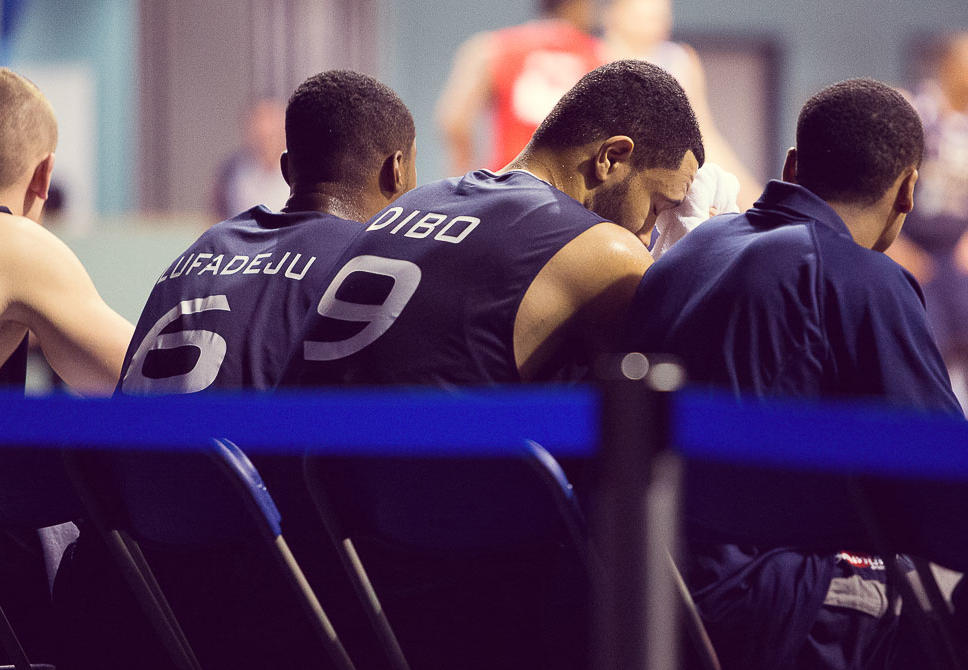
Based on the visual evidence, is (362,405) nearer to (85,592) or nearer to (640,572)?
(640,572)

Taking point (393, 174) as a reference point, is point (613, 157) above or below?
above

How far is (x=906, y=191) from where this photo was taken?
2.32 meters

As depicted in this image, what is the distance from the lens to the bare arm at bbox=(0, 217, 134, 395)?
238cm

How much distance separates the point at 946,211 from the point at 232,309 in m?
4.83

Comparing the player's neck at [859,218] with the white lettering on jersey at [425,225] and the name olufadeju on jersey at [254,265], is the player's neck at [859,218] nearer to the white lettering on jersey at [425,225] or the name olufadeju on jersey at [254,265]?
the white lettering on jersey at [425,225]

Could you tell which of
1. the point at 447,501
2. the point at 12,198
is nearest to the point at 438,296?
the point at 447,501

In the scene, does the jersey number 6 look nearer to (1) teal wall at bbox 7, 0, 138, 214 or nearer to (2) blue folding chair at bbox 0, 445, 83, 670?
(2) blue folding chair at bbox 0, 445, 83, 670

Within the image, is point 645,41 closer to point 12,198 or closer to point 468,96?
point 468,96

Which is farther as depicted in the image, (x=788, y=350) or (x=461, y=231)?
(x=461, y=231)

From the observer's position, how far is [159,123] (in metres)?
9.21

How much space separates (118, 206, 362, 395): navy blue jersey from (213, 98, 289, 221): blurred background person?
608cm

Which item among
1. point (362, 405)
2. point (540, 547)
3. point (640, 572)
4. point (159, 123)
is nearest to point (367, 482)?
point (540, 547)

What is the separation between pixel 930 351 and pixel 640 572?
88 cm

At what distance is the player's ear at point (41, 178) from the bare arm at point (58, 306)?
34 centimetres
